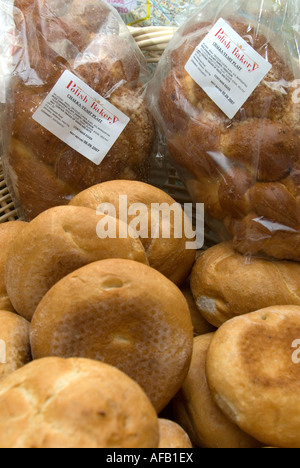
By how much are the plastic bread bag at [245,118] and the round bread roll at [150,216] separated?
17 centimetres

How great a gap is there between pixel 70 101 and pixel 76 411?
45.2 inches

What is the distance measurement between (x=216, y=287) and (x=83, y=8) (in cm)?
111

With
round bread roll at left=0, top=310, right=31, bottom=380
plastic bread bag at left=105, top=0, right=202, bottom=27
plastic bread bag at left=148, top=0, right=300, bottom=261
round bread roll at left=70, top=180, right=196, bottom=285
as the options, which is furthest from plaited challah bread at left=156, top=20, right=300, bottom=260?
round bread roll at left=0, top=310, right=31, bottom=380

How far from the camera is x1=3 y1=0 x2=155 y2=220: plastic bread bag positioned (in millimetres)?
1637

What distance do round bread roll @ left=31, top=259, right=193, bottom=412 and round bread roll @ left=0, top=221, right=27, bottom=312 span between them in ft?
1.13

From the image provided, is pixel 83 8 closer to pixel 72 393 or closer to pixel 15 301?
pixel 15 301

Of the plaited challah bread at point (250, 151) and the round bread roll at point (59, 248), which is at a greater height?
the plaited challah bread at point (250, 151)

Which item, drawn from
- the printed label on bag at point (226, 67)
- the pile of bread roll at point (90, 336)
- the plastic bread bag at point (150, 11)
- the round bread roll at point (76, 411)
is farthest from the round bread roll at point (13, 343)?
the plastic bread bag at point (150, 11)

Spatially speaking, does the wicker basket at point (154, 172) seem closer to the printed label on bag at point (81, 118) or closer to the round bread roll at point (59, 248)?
the printed label on bag at point (81, 118)

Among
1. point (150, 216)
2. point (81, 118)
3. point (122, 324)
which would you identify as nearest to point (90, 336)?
point (122, 324)

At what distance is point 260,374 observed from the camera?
1.12 meters

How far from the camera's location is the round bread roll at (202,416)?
1.17 metres

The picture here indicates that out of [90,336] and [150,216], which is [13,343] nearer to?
[90,336]

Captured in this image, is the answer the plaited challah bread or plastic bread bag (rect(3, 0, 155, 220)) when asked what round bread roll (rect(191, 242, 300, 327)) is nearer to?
the plaited challah bread
